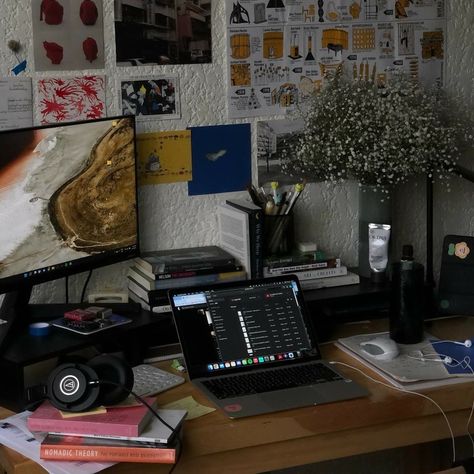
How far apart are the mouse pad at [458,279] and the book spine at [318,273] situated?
0.28 metres

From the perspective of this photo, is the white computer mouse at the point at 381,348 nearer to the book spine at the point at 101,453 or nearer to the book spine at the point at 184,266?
the book spine at the point at 184,266

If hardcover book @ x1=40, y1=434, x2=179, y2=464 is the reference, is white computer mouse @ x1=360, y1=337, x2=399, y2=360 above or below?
above

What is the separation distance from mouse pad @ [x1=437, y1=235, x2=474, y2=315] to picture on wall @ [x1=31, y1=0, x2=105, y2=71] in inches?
42.3

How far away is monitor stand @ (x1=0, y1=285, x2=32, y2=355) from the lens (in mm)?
2280

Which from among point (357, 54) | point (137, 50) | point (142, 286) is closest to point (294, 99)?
point (357, 54)


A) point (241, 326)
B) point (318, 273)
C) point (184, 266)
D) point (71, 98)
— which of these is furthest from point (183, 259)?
point (71, 98)

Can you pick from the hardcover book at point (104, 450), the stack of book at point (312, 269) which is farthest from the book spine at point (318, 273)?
the hardcover book at point (104, 450)

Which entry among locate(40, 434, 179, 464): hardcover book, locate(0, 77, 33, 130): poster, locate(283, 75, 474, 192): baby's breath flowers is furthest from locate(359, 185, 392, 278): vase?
locate(40, 434, 179, 464): hardcover book

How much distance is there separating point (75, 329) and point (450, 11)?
146 cm

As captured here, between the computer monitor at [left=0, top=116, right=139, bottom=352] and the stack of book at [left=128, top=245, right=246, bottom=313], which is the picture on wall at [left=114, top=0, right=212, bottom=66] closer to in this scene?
the computer monitor at [left=0, top=116, right=139, bottom=352]

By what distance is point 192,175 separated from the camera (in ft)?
8.71

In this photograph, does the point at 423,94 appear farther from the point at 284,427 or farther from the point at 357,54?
the point at 284,427

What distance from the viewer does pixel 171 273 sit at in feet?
8.07

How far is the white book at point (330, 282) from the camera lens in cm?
261
